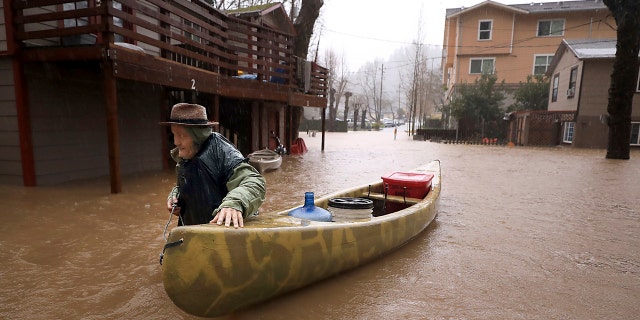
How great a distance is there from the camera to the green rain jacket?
98.7 inches

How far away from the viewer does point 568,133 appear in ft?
73.8

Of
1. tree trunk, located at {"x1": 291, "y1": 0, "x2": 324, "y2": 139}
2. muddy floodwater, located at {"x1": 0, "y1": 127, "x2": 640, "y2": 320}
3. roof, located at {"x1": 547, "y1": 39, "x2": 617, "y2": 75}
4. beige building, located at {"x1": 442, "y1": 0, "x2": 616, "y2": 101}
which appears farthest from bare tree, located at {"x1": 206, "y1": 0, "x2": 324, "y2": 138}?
beige building, located at {"x1": 442, "y1": 0, "x2": 616, "y2": 101}

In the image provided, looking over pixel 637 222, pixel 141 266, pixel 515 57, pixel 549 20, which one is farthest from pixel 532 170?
pixel 549 20

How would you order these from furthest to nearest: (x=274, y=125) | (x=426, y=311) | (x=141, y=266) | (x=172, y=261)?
(x=274, y=125) → (x=141, y=266) → (x=426, y=311) → (x=172, y=261)

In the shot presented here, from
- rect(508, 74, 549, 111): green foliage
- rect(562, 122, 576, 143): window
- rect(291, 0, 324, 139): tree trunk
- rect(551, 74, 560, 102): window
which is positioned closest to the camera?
rect(291, 0, 324, 139): tree trunk

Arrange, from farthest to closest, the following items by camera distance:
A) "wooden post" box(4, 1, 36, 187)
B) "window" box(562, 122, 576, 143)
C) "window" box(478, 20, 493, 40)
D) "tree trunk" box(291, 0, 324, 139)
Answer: "window" box(478, 20, 493, 40) < "window" box(562, 122, 576, 143) < "tree trunk" box(291, 0, 324, 139) < "wooden post" box(4, 1, 36, 187)

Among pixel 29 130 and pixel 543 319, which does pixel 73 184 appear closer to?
pixel 29 130

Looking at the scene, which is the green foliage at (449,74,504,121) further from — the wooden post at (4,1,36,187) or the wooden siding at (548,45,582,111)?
the wooden post at (4,1,36,187)

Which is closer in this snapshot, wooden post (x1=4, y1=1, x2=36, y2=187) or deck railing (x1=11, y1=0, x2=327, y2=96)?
deck railing (x1=11, y1=0, x2=327, y2=96)

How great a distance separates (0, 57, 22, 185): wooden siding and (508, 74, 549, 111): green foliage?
2876 centimetres

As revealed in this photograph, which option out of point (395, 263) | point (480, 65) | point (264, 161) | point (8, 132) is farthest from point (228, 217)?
point (480, 65)

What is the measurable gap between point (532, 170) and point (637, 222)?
6419 millimetres

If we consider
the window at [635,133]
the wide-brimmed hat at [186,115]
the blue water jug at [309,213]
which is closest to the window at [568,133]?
the window at [635,133]

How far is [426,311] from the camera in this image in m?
2.99
